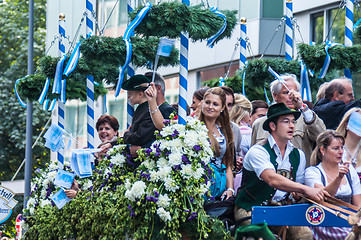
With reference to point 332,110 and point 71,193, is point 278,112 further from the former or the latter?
point 71,193

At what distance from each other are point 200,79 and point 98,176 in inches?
→ 654

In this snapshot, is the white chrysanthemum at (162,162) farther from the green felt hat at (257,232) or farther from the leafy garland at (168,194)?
the green felt hat at (257,232)

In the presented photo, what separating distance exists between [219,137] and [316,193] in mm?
1905

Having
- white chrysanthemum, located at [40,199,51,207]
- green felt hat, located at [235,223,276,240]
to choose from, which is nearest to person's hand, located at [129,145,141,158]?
white chrysanthemum, located at [40,199,51,207]

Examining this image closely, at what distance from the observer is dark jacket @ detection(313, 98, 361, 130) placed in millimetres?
9305

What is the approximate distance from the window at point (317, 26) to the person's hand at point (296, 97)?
12.7 m

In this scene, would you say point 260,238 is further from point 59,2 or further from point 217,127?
point 59,2

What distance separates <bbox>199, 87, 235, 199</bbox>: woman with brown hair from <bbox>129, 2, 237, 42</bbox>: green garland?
0.75 m

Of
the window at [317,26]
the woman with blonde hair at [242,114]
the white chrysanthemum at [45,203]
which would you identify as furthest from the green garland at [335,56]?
the window at [317,26]

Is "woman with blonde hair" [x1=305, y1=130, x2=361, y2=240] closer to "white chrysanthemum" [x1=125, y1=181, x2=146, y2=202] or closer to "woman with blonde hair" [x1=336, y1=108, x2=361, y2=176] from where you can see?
"woman with blonde hair" [x1=336, y1=108, x2=361, y2=176]

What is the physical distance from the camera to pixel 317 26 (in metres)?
21.3

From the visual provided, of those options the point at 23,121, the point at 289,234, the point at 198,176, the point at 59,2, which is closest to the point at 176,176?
the point at 198,176

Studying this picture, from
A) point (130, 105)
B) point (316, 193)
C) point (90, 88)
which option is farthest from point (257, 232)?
point (90, 88)

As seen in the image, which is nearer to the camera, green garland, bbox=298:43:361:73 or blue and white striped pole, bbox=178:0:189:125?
blue and white striped pole, bbox=178:0:189:125
